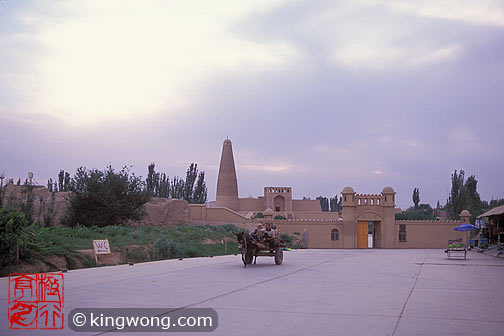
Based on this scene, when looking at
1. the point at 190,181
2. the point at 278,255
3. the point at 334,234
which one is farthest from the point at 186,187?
the point at 278,255

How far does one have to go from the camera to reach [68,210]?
1236 inches

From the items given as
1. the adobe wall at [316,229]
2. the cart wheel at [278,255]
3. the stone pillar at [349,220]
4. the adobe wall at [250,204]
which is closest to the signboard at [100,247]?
the cart wheel at [278,255]

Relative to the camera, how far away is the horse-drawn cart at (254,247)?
16.3m

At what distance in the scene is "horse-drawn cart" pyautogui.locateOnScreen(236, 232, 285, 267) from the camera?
16312 mm

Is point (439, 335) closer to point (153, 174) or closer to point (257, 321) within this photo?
point (257, 321)

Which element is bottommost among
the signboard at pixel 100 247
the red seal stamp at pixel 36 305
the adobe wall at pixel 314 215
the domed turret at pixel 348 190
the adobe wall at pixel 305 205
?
the red seal stamp at pixel 36 305

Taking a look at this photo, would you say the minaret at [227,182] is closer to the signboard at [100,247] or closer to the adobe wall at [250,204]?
the adobe wall at [250,204]

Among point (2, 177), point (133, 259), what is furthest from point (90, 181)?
point (133, 259)

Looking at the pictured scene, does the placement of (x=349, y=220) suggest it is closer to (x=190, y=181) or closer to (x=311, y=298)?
(x=190, y=181)

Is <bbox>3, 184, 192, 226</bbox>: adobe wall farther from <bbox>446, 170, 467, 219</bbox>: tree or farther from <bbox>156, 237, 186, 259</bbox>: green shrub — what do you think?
<bbox>446, 170, 467, 219</bbox>: tree

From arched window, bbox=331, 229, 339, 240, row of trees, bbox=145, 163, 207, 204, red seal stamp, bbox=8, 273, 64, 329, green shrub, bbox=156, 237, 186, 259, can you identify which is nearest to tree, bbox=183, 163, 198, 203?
row of trees, bbox=145, 163, 207, 204

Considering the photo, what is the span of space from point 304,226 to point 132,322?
3870cm

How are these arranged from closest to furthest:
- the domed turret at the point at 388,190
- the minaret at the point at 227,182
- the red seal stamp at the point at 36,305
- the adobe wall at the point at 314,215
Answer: the red seal stamp at the point at 36,305 < the domed turret at the point at 388,190 < the minaret at the point at 227,182 < the adobe wall at the point at 314,215

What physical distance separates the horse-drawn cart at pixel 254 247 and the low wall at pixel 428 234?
30.0 m
